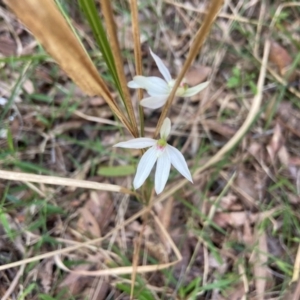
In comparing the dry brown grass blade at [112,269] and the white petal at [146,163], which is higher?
the white petal at [146,163]

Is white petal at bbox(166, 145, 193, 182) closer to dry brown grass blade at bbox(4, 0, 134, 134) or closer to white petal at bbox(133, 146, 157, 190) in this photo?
white petal at bbox(133, 146, 157, 190)

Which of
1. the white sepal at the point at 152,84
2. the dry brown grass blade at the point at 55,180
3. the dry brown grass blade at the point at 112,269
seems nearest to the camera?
the white sepal at the point at 152,84

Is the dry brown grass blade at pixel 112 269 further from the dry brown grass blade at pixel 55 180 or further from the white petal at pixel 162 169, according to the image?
the white petal at pixel 162 169

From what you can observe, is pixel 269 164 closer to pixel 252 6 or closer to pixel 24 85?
pixel 252 6

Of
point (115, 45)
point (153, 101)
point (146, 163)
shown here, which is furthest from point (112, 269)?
point (115, 45)


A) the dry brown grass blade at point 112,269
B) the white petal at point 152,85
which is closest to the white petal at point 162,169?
the white petal at point 152,85

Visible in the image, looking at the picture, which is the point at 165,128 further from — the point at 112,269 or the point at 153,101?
the point at 112,269

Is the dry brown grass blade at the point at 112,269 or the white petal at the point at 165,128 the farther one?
the dry brown grass blade at the point at 112,269
